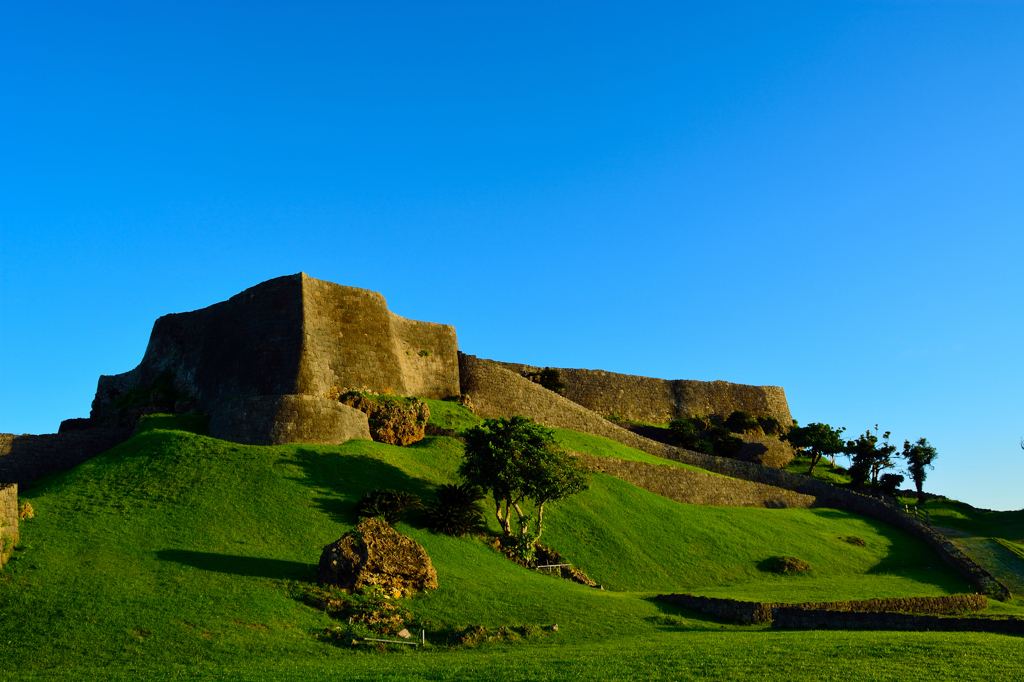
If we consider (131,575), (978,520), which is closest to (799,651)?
(131,575)

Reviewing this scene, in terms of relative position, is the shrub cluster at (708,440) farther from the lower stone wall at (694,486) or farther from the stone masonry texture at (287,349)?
the stone masonry texture at (287,349)

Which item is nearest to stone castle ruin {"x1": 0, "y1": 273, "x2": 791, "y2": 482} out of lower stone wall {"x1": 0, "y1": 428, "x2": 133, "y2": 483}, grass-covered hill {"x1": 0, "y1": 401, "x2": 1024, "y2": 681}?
lower stone wall {"x1": 0, "y1": 428, "x2": 133, "y2": 483}

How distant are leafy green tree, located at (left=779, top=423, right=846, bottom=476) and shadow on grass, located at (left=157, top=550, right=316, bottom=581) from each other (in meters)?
56.3

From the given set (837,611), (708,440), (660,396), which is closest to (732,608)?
(837,611)

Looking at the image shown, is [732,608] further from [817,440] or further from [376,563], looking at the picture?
[817,440]

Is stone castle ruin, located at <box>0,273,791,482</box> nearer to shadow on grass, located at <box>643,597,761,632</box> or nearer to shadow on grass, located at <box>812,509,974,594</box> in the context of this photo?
shadow on grass, located at <box>643,597,761,632</box>

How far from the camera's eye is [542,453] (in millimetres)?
32844

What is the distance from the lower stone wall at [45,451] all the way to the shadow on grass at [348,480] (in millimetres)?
12388

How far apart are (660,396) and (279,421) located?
5018 centimetres

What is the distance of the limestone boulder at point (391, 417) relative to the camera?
41.0 meters

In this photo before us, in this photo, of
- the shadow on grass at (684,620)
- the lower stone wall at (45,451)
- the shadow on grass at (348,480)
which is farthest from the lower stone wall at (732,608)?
the lower stone wall at (45,451)

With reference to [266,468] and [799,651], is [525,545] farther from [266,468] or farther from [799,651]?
[799,651]

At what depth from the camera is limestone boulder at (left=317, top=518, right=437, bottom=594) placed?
22.5 metres

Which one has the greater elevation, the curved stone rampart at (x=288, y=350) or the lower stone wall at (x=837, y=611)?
the curved stone rampart at (x=288, y=350)
